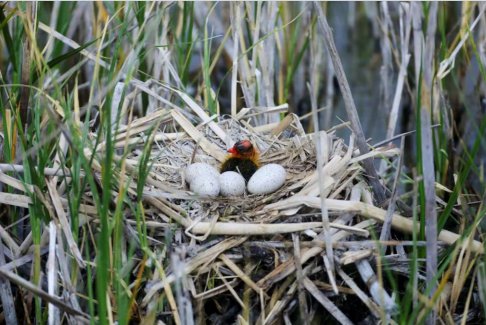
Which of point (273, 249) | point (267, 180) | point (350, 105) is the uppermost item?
point (350, 105)

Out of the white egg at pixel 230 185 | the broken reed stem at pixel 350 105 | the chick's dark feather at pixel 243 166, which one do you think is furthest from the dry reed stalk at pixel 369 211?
the chick's dark feather at pixel 243 166

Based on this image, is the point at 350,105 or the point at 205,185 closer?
the point at 350,105

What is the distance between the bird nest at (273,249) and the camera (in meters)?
2.71

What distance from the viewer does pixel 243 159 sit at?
3.44 metres

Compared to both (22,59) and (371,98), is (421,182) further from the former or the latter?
(371,98)

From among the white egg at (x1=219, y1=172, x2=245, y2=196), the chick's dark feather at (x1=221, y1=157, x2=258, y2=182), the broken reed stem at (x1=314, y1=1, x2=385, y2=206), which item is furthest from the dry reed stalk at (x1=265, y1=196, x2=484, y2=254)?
the chick's dark feather at (x1=221, y1=157, x2=258, y2=182)

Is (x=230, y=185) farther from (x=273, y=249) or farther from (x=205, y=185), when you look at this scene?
(x=273, y=249)

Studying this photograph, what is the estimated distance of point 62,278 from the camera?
107 inches

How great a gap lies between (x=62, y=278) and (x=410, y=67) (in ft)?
9.83

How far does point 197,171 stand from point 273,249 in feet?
1.77

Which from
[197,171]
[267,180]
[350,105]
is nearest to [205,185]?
[197,171]

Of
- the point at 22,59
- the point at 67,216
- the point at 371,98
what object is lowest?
the point at 371,98

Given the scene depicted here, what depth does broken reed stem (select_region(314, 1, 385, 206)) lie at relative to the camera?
8.81ft

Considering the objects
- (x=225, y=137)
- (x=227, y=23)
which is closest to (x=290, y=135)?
(x=225, y=137)
